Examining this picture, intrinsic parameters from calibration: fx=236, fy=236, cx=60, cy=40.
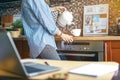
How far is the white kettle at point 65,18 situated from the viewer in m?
3.34

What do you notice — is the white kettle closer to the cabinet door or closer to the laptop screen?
the cabinet door

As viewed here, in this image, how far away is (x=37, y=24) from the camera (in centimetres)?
204

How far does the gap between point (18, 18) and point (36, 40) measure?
6.34 feet

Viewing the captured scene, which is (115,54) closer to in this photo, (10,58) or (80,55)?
(80,55)

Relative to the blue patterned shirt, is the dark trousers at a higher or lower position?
lower

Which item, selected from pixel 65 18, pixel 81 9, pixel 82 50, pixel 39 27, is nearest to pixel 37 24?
pixel 39 27

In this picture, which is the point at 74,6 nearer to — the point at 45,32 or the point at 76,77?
the point at 45,32

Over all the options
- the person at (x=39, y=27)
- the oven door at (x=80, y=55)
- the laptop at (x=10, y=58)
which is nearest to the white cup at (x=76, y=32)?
the oven door at (x=80, y=55)

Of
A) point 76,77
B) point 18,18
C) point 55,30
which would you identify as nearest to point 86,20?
point 18,18

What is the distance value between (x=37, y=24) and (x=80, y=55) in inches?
41.7

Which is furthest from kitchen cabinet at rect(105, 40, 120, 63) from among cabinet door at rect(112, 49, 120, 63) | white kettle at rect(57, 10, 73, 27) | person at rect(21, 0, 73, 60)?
person at rect(21, 0, 73, 60)

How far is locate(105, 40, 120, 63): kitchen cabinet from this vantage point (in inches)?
110

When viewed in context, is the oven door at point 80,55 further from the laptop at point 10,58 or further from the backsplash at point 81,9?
the laptop at point 10,58

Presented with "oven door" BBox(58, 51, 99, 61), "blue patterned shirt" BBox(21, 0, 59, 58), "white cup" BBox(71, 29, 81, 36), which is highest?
"blue patterned shirt" BBox(21, 0, 59, 58)
